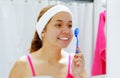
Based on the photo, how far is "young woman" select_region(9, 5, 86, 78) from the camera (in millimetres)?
916

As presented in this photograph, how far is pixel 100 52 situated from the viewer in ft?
3.12

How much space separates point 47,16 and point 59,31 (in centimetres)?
9

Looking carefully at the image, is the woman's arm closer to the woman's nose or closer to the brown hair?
the brown hair

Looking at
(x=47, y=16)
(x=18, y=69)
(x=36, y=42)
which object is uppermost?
(x=47, y=16)

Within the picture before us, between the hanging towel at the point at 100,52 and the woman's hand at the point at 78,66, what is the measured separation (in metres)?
0.06

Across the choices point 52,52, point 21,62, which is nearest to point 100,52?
point 52,52

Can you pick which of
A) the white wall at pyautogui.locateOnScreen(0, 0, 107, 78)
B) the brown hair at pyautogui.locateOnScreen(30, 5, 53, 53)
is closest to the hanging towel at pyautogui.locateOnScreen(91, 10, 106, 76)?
the white wall at pyautogui.locateOnScreen(0, 0, 107, 78)

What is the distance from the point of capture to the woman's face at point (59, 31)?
92 cm

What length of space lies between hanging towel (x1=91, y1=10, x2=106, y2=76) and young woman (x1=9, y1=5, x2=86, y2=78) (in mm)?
65

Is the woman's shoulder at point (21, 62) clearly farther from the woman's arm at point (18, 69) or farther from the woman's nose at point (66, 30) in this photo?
the woman's nose at point (66, 30)

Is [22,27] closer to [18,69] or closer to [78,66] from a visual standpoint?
[18,69]

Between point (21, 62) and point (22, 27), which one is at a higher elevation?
point (22, 27)
